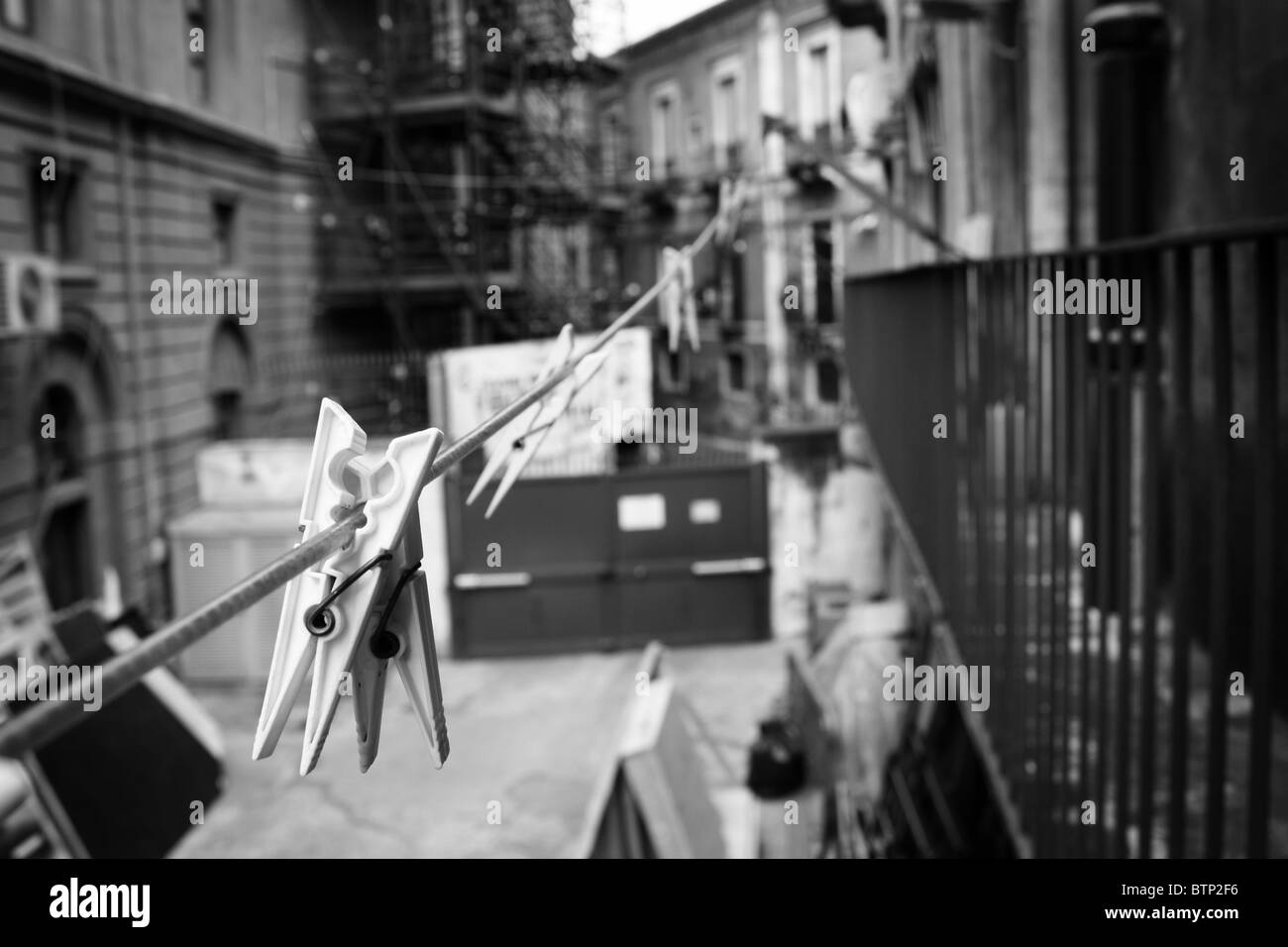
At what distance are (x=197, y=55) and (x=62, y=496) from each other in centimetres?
491

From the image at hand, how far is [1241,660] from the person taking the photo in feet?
12.4

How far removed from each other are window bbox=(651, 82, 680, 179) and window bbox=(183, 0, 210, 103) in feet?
15.3

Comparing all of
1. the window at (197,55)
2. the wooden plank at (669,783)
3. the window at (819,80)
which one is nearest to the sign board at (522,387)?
the window at (819,80)

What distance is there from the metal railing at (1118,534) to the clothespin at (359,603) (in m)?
1.59

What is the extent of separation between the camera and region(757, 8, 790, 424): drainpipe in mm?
11562

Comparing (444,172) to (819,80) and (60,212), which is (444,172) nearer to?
(819,80)

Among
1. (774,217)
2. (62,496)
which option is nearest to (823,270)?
(774,217)

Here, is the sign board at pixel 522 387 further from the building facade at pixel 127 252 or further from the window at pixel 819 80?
the window at pixel 819 80

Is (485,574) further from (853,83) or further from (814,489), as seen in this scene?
(853,83)

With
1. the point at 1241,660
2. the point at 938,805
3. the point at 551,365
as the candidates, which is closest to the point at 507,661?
the point at 938,805

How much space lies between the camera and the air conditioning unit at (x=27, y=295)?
29.0 ft

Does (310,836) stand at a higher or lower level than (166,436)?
lower

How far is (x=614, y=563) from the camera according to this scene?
1262cm

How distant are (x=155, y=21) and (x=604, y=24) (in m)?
4.44
